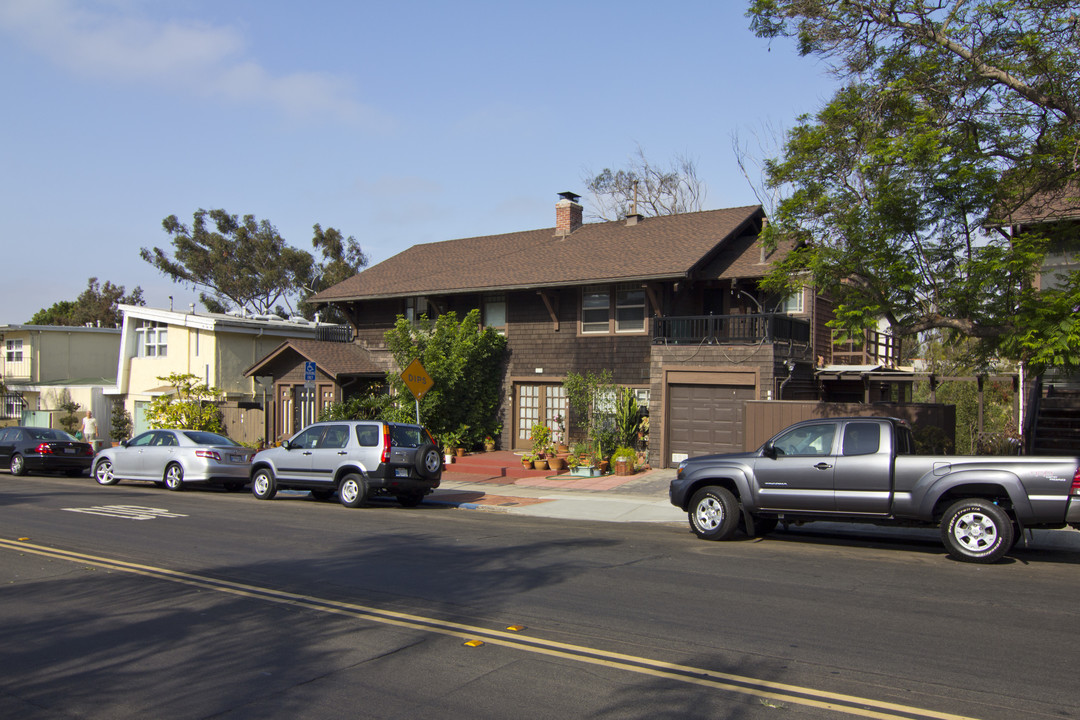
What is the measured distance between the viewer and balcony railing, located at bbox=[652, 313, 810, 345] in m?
20.3

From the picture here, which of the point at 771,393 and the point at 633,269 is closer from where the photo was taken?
the point at 771,393

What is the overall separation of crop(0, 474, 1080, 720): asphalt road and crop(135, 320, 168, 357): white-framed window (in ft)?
77.4

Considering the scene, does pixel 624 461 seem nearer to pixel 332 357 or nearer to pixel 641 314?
pixel 641 314

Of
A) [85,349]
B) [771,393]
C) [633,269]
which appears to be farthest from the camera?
[85,349]

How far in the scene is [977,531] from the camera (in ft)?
33.9

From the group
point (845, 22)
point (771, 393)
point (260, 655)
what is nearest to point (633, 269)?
point (771, 393)

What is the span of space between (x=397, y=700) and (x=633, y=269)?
18.1m

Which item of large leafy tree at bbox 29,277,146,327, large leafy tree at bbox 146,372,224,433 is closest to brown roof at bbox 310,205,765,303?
large leafy tree at bbox 146,372,224,433

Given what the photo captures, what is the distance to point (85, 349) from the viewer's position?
42.6 metres

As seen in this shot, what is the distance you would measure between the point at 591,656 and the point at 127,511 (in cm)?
1147

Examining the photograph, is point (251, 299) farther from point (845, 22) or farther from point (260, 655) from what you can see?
point (260, 655)

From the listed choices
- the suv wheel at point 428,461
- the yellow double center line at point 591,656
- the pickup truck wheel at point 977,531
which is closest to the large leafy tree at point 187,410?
the suv wheel at point 428,461

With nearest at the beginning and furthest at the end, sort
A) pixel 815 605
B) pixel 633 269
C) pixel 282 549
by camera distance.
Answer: pixel 815 605 < pixel 282 549 < pixel 633 269

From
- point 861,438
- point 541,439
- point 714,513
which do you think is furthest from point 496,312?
point 861,438
